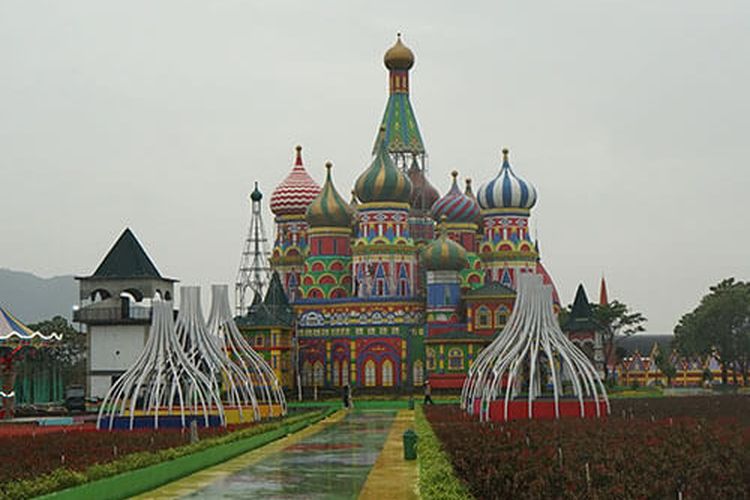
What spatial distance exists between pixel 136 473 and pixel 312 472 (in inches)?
165

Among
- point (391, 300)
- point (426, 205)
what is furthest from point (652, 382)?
point (391, 300)

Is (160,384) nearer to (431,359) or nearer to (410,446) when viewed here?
(410,446)

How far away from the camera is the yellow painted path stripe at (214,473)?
21188 mm

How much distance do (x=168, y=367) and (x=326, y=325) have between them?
29.9m

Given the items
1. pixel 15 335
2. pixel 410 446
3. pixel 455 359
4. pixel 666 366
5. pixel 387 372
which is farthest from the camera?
pixel 666 366

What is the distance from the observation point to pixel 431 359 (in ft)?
213

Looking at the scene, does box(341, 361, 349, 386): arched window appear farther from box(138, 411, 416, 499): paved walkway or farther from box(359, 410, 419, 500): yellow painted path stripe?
box(359, 410, 419, 500): yellow painted path stripe

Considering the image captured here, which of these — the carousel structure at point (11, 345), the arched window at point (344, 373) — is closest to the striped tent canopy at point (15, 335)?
the carousel structure at point (11, 345)

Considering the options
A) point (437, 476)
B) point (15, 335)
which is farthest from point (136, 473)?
point (15, 335)

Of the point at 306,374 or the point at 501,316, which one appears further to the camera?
the point at 306,374

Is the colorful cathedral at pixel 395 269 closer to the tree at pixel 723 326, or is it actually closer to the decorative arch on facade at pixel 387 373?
the decorative arch on facade at pixel 387 373

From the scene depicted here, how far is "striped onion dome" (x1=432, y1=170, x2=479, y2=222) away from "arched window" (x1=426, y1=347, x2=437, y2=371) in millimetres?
12262

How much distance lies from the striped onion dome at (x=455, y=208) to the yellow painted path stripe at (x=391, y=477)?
44.6 meters

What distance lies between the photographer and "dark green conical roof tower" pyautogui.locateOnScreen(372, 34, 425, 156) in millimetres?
75750
